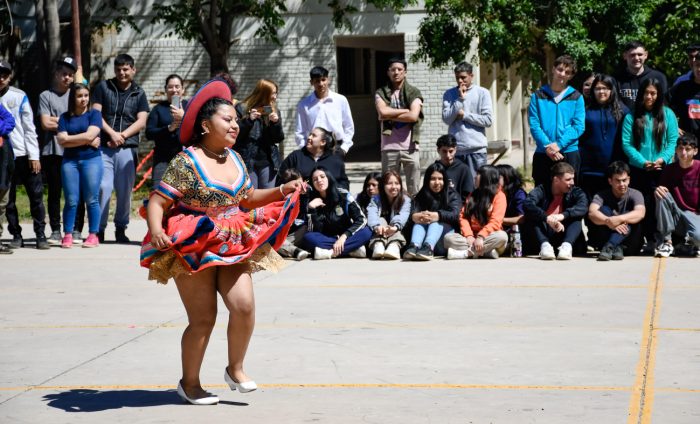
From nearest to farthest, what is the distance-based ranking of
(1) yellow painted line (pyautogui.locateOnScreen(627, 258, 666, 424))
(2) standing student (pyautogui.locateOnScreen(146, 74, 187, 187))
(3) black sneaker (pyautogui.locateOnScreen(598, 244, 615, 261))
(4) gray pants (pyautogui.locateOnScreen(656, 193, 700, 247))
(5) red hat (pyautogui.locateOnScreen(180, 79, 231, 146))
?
(1) yellow painted line (pyautogui.locateOnScreen(627, 258, 666, 424)) < (5) red hat (pyautogui.locateOnScreen(180, 79, 231, 146)) < (3) black sneaker (pyautogui.locateOnScreen(598, 244, 615, 261)) < (4) gray pants (pyautogui.locateOnScreen(656, 193, 700, 247)) < (2) standing student (pyautogui.locateOnScreen(146, 74, 187, 187))

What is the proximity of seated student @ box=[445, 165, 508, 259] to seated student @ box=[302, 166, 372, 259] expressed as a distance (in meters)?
0.91

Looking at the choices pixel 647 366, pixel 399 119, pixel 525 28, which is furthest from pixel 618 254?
pixel 525 28

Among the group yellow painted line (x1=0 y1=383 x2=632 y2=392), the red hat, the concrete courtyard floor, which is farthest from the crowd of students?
yellow painted line (x1=0 y1=383 x2=632 y2=392)

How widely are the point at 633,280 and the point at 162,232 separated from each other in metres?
5.29

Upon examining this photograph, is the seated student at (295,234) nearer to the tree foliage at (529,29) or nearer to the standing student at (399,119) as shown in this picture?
the standing student at (399,119)

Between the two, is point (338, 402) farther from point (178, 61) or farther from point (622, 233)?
point (178, 61)

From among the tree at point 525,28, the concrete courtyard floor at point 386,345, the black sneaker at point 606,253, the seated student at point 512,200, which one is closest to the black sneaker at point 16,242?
the concrete courtyard floor at point 386,345

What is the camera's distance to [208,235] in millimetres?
5914

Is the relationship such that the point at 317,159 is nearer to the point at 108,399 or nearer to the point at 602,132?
the point at 602,132

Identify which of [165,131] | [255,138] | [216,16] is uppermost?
[216,16]

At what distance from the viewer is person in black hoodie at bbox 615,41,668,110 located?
1193cm

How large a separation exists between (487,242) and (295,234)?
198cm

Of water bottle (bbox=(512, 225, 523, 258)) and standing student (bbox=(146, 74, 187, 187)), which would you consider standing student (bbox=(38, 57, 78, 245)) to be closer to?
standing student (bbox=(146, 74, 187, 187))

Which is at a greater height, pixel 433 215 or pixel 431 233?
pixel 433 215
